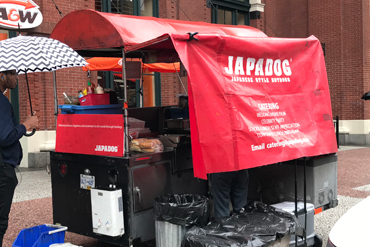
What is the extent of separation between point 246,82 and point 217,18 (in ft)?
41.2

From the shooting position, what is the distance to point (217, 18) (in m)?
16.5

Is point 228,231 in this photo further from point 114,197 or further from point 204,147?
point 114,197

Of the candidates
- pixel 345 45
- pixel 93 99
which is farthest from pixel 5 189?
pixel 345 45

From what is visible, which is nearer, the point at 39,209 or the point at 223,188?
the point at 223,188

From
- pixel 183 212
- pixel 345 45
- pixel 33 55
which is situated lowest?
pixel 183 212

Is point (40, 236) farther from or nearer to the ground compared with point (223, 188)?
nearer to the ground

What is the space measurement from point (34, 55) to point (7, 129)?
0.78m

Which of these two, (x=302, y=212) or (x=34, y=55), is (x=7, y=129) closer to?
(x=34, y=55)

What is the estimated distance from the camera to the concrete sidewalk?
588cm

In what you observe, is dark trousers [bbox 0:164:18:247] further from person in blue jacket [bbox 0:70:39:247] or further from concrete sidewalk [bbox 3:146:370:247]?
concrete sidewalk [bbox 3:146:370:247]

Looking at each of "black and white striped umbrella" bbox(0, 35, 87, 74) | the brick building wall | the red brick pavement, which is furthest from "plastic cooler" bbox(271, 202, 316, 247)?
the brick building wall

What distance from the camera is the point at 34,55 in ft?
13.7

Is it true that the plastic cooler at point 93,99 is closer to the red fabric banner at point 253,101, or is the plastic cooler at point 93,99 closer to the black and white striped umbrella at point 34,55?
the black and white striped umbrella at point 34,55

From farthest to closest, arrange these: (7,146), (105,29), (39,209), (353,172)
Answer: (353,172) < (39,209) < (105,29) < (7,146)
